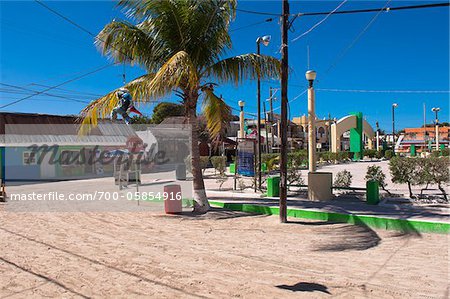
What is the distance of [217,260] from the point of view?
6.32m

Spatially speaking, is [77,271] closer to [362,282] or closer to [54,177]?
[362,282]

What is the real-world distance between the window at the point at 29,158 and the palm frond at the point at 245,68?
1929cm

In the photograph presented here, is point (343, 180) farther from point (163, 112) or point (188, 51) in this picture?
point (163, 112)

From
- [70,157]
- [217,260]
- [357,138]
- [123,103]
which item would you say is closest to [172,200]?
[123,103]

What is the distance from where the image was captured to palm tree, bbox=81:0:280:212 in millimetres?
10555

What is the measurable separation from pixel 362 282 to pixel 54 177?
25.4m

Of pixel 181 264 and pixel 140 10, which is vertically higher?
pixel 140 10

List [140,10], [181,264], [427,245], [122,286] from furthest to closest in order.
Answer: [140,10] < [427,245] < [181,264] < [122,286]

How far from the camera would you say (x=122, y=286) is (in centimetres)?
509

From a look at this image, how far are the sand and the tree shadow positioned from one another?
0.5 inches

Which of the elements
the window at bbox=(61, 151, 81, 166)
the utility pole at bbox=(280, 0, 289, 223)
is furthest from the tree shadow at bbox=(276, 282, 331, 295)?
the window at bbox=(61, 151, 81, 166)

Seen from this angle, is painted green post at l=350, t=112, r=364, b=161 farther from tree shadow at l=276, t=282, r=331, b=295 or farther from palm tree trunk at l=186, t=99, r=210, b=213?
tree shadow at l=276, t=282, r=331, b=295

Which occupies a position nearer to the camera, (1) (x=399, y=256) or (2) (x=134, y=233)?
(1) (x=399, y=256)

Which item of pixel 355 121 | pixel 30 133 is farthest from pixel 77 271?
pixel 355 121
